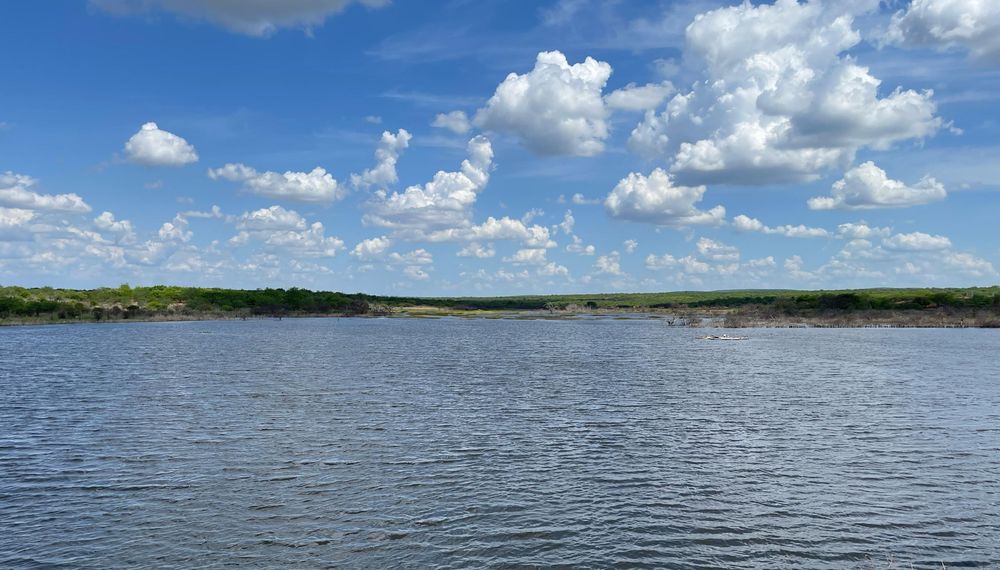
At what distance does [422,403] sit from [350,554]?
28442mm

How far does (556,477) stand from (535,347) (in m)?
82.6

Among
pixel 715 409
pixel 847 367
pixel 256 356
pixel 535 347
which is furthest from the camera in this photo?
pixel 535 347

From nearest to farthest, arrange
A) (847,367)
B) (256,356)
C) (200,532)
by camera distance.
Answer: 1. (200,532)
2. (847,367)
3. (256,356)

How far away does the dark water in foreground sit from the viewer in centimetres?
2141

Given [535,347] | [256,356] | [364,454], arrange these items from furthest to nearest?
[535,347]
[256,356]
[364,454]

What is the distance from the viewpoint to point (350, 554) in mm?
20859

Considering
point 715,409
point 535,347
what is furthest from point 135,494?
point 535,347

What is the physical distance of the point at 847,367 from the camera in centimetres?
7625

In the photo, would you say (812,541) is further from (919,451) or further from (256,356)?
(256,356)

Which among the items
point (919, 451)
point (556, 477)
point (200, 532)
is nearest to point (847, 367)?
point (919, 451)

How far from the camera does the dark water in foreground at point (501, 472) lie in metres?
21.4

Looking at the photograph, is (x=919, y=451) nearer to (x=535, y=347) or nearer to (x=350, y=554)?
(x=350, y=554)

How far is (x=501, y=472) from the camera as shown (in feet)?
98.4

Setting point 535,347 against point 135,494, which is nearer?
point 135,494
